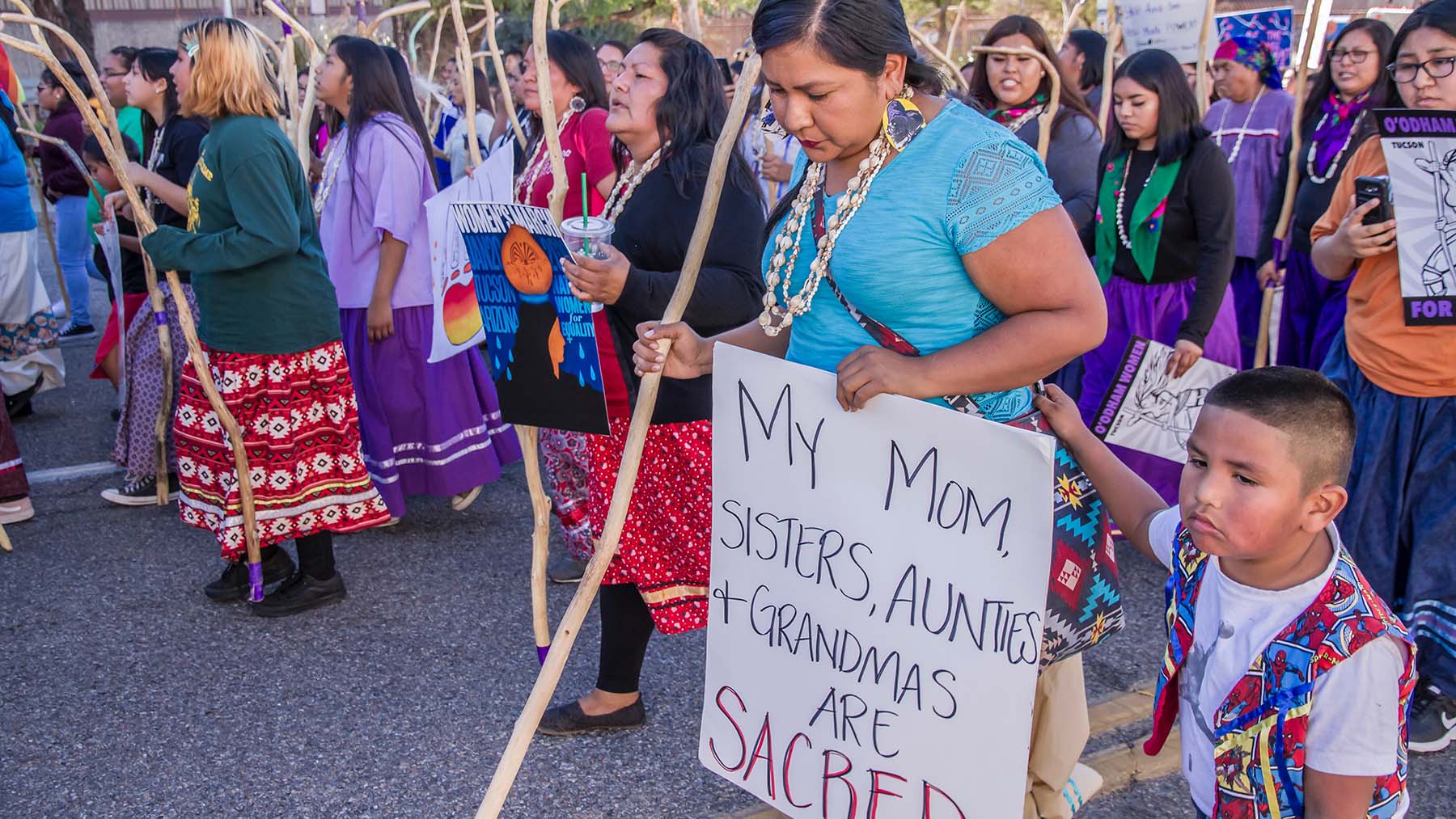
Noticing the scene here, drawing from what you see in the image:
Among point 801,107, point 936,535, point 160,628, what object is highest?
point 801,107

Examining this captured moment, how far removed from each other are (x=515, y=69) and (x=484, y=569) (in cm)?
466

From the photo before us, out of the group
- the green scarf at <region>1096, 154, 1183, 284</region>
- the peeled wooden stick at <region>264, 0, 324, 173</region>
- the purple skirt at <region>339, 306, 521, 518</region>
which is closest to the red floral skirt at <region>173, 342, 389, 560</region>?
the purple skirt at <region>339, 306, 521, 518</region>

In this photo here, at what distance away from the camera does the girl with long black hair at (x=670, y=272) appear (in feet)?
8.81

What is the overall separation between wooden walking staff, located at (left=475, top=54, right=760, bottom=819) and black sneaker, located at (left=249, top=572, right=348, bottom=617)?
1.92 m

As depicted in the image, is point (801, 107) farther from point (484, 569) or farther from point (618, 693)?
point (484, 569)

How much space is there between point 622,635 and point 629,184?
1.12 metres

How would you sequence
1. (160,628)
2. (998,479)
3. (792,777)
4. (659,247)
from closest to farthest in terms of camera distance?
(998,479) < (792,777) < (659,247) < (160,628)

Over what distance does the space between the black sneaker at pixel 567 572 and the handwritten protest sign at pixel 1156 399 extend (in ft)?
6.14

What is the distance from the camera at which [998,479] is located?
1737 millimetres

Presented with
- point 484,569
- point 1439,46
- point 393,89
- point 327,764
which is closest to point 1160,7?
point 1439,46

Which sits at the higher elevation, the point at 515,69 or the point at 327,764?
the point at 515,69

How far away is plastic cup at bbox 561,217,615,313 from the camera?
2.22 m

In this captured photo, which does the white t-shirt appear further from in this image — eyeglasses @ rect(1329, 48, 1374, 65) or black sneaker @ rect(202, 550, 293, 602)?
eyeglasses @ rect(1329, 48, 1374, 65)

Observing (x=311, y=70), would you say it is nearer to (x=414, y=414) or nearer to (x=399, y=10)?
(x=399, y=10)
